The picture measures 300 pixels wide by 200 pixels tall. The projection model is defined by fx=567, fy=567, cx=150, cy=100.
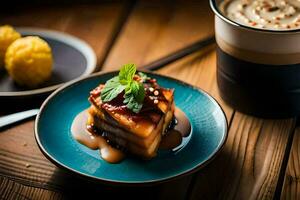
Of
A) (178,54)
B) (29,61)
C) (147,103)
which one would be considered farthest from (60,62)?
(147,103)

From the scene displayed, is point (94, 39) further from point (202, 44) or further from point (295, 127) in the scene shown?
point (295, 127)

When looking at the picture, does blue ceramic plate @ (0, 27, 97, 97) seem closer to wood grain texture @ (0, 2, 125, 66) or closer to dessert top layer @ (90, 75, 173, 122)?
wood grain texture @ (0, 2, 125, 66)

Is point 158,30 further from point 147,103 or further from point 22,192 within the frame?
point 22,192

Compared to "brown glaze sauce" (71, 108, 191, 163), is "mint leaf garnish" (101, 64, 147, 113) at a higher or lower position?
higher

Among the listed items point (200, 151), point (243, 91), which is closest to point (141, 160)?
point (200, 151)

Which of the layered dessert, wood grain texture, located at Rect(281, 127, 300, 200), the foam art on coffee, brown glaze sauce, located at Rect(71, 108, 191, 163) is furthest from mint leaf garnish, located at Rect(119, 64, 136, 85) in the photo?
wood grain texture, located at Rect(281, 127, 300, 200)
